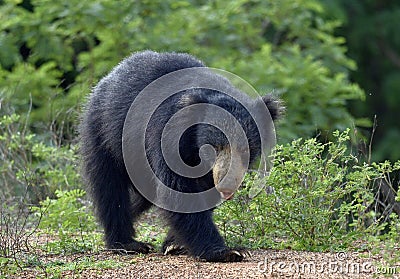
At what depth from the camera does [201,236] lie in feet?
17.4

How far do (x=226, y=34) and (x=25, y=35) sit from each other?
2915 mm

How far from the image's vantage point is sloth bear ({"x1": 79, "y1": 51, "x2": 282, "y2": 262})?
527cm

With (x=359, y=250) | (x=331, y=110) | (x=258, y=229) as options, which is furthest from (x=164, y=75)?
(x=331, y=110)

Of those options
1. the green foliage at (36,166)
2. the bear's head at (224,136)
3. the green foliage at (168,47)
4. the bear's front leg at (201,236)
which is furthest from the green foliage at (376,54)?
the bear's front leg at (201,236)

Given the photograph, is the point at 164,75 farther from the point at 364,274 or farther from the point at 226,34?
the point at 226,34

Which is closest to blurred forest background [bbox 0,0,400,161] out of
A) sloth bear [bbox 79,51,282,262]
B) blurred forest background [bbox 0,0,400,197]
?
blurred forest background [bbox 0,0,400,197]

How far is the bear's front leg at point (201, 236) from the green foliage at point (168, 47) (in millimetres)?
4268

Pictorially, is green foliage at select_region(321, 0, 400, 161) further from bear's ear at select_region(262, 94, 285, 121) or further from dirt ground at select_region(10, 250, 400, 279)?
dirt ground at select_region(10, 250, 400, 279)

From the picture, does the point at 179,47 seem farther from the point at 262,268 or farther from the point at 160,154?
the point at 262,268

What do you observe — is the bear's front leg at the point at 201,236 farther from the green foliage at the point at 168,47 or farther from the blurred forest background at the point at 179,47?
the green foliage at the point at 168,47

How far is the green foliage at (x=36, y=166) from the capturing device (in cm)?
752

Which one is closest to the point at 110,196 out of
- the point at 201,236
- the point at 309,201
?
the point at 201,236

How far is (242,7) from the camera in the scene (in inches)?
485

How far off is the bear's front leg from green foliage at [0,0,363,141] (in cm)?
427
